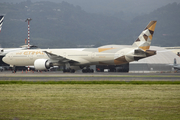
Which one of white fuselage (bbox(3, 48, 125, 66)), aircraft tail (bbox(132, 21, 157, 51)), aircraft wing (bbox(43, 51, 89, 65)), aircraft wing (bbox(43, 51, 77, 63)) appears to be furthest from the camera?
aircraft wing (bbox(43, 51, 89, 65))

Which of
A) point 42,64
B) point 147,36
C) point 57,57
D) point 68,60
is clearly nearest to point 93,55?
point 68,60

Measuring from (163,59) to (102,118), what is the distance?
59341 mm

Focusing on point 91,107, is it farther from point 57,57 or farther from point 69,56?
point 69,56

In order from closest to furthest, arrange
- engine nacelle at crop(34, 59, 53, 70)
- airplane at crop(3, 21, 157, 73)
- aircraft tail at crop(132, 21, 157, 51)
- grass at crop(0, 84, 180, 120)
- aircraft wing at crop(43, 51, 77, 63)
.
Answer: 1. grass at crop(0, 84, 180, 120)
2. airplane at crop(3, 21, 157, 73)
3. aircraft tail at crop(132, 21, 157, 51)
4. engine nacelle at crop(34, 59, 53, 70)
5. aircraft wing at crop(43, 51, 77, 63)

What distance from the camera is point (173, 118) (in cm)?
1060

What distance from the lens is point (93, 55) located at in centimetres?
4634

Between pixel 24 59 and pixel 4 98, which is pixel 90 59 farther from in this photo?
pixel 4 98

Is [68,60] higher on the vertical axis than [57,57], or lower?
lower

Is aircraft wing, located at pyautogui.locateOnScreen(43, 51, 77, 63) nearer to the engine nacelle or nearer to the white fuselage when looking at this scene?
the white fuselage

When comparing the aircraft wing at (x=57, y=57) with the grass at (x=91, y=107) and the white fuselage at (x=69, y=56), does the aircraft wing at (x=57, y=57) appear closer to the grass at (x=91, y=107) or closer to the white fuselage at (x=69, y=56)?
Answer: the white fuselage at (x=69, y=56)

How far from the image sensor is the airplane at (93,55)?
44.4 m

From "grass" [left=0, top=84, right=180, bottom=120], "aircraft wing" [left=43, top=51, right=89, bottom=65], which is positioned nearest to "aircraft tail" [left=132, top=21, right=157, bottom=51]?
"aircraft wing" [left=43, top=51, right=89, bottom=65]

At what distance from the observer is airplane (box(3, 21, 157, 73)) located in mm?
44397

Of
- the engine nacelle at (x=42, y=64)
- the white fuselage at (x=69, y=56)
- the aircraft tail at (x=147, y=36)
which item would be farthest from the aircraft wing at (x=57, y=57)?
the aircraft tail at (x=147, y=36)
